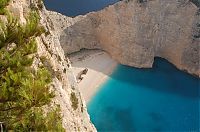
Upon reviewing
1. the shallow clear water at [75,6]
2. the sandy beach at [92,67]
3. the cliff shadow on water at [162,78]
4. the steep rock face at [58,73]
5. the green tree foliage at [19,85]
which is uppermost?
the green tree foliage at [19,85]

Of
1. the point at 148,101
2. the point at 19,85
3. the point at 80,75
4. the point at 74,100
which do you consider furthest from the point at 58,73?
the point at 80,75

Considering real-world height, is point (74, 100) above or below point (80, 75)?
above

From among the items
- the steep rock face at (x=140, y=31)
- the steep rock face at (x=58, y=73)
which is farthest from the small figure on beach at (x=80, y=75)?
the steep rock face at (x=58, y=73)

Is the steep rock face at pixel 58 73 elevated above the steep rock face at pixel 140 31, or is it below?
above

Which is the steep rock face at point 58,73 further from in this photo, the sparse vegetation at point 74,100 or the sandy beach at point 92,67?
the sandy beach at point 92,67

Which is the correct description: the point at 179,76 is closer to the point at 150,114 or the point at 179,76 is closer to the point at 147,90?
the point at 147,90

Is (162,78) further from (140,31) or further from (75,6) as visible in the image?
(75,6)

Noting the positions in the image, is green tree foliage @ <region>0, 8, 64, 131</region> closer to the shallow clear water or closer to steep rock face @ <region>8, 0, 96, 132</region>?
steep rock face @ <region>8, 0, 96, 132</region>
